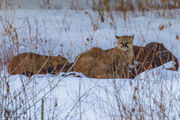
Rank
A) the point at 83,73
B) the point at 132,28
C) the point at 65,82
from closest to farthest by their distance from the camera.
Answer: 1. the point at 65,82
2. the point at 83,73
3. the point at 132,28

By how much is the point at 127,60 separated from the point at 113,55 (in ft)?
1.04

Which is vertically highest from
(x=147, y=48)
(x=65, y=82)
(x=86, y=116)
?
(x=147, y=48)

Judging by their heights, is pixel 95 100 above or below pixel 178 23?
below

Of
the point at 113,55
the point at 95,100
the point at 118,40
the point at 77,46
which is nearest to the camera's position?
the point at 95,100

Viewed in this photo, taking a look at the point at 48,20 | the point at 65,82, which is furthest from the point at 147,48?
the point at 48,20

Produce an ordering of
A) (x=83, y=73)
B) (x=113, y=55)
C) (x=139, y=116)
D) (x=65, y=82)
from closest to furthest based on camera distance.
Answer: (x=139, y=116), (x=65, y=82), (x=83, y=73), (x=113, y=55)

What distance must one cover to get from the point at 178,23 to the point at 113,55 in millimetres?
3528

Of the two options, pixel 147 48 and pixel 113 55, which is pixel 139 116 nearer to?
pixel 113 55

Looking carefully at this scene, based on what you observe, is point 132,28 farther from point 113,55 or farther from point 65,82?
point 65,82

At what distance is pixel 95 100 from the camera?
9.93 feet

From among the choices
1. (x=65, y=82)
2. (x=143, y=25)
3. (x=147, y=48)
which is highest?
(x=143, y=25)

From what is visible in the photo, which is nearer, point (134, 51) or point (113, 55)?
point (113, 55)

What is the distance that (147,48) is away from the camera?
4867 mm

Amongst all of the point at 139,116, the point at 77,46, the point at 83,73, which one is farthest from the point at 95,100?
the point at 77,46
